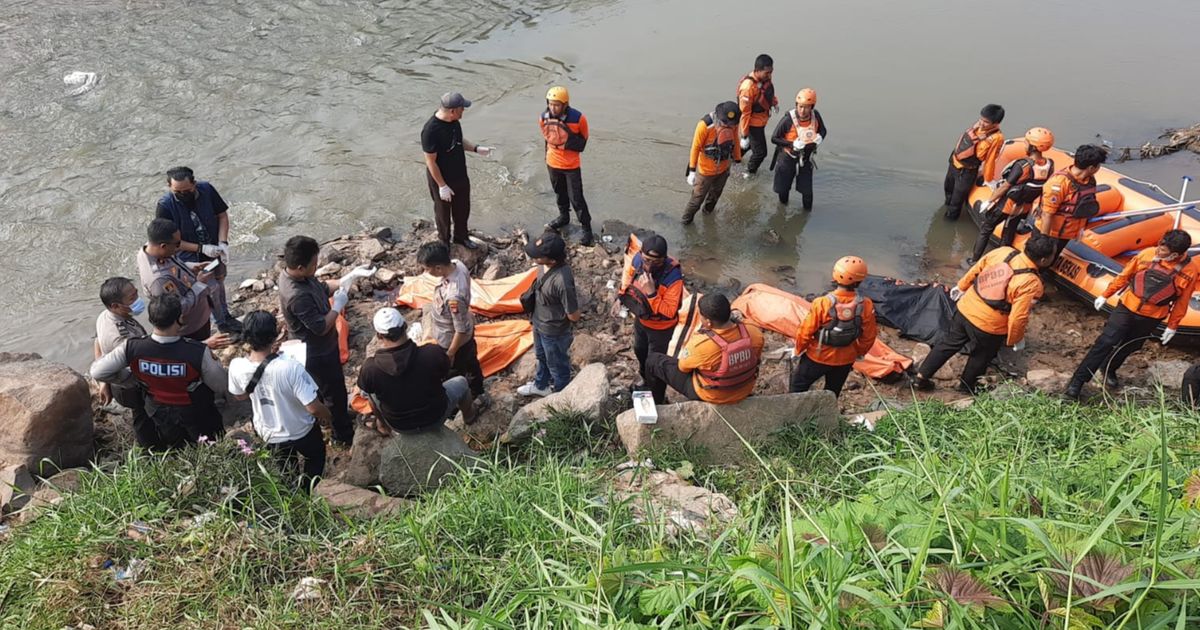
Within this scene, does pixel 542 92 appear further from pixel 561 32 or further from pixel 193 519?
pixel 193 519

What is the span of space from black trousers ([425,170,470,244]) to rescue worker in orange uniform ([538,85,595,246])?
974 mm

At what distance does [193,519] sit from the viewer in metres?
3.61

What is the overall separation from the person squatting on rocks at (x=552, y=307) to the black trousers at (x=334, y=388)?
1435mm

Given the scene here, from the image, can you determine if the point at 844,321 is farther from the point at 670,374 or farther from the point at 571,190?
the point at 571,190

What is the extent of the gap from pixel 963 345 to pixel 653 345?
2550mm

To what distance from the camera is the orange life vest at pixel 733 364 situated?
4.71 m

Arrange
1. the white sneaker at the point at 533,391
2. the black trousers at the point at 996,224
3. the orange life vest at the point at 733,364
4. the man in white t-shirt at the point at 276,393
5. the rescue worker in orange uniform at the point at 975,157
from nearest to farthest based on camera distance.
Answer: the man in white t-shirt at the point at 276,393
the orange life vest at the point at 733,364
the white sneaker at the point at 533,391
the black trousers at the point at 996,224
the rescue worker in orange uniform at the point at 975,157

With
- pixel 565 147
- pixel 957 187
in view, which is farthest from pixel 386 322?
pixel 957 187

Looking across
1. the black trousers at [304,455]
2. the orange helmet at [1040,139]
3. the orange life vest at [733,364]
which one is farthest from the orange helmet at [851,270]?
the orange helmet at [1040,139]

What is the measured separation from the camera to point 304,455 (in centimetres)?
462

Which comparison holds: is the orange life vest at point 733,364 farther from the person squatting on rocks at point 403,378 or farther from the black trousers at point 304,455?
the black trousers at point 304,455

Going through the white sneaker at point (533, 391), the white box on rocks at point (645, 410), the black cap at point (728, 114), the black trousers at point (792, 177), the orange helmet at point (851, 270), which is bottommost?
the white sneaker at point (533, 391)

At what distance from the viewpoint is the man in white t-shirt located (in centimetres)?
414

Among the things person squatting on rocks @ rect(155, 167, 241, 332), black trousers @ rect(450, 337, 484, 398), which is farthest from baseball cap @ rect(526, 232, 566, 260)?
person squatting on rocks @ rect(155, 167, 241, 332)
